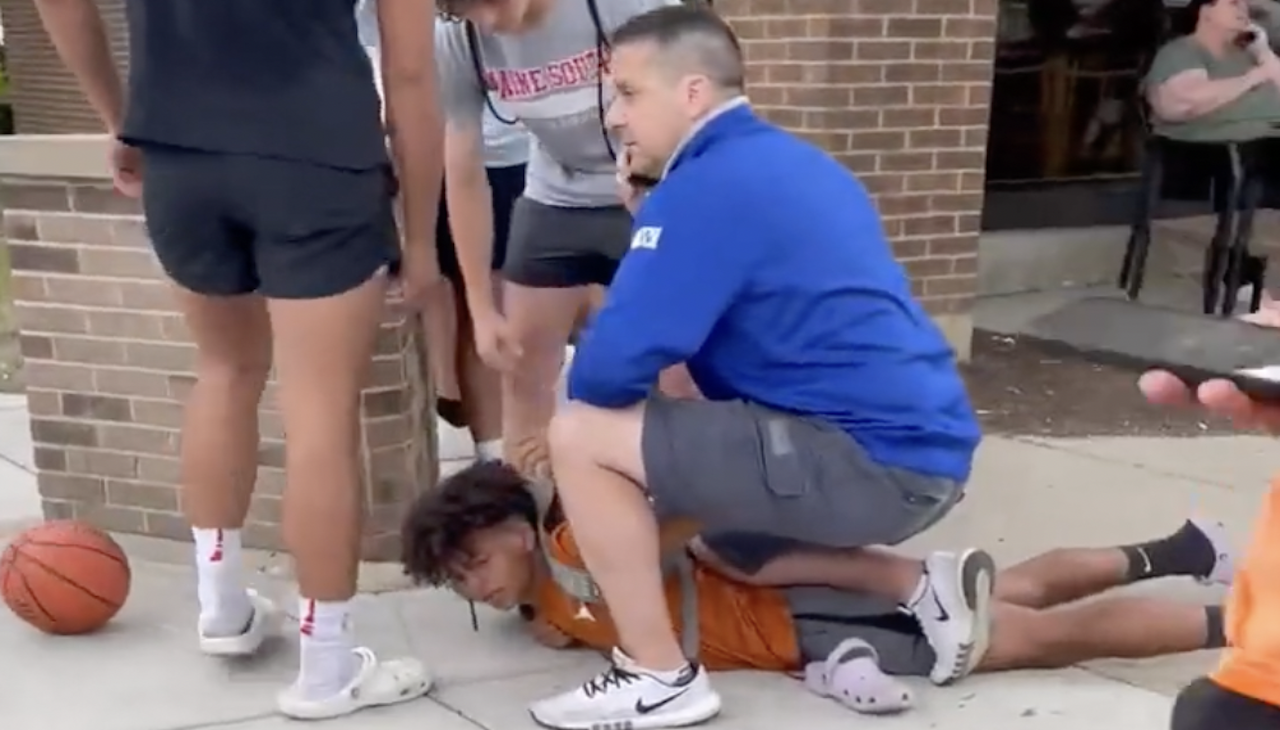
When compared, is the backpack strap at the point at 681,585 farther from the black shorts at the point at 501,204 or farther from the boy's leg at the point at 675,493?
the black shorts at the point at 501,204

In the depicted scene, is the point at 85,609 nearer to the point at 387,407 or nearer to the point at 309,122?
the point at 387,407

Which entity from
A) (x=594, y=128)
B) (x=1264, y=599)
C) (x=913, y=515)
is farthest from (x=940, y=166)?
(x=1264, y=599)

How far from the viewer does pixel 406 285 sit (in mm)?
3227

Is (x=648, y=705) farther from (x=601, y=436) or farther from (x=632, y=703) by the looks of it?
(x=601, y=436)

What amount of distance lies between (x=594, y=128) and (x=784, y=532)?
1.16 m

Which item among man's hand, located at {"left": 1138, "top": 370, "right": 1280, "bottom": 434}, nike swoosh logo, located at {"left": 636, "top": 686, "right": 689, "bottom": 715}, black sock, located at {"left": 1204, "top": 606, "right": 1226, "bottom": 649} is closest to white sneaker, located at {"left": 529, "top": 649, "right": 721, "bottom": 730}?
nike swoosh logo, located at {"left": 636, "top": 686, "right": 689, "bottom": 715}

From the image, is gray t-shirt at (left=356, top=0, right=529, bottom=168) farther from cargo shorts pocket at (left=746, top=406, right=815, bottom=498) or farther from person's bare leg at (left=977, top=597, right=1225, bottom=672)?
person's bare leg at (left=977, top=597, right=1225, bottom=672)

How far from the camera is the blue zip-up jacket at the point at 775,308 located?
303cm

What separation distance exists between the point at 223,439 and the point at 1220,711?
7.03 feet

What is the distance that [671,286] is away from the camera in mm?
3012

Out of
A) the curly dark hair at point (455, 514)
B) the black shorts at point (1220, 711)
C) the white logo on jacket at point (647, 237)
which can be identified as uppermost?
the white logo on jacket at point (647, 237)

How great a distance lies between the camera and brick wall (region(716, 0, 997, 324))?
632 centimetres

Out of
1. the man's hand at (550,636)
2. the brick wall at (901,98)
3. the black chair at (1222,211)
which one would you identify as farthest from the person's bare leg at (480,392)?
the black chair at (1222,211)

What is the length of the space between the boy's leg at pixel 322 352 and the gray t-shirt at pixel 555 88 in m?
0.76
